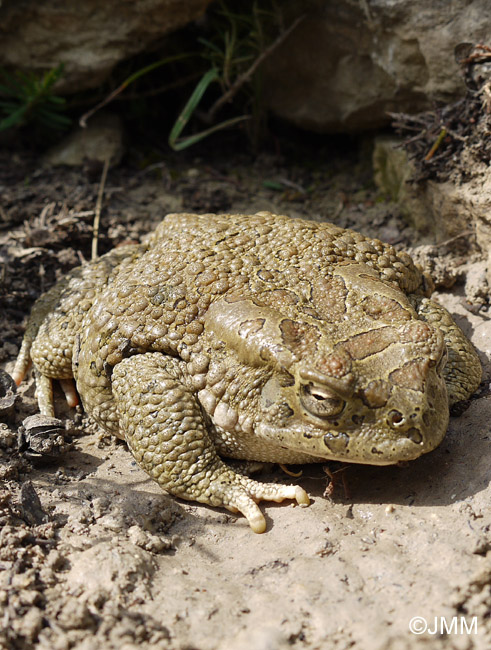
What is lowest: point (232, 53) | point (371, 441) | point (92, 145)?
point (371, 441)

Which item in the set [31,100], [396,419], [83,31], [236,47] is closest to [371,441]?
[396,419]

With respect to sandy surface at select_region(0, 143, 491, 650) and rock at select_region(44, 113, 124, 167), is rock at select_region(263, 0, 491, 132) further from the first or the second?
sandy surface at select_region(0, 143, 491, 650)

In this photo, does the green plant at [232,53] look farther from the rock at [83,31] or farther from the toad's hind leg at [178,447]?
the toad's hind leg at [178,447]

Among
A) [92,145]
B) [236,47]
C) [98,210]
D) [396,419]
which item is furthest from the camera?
[92,145]

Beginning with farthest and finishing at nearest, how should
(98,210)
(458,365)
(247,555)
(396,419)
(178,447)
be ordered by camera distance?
(98,210)
(458,365)
(178,447)
(247,555)
(396,419)

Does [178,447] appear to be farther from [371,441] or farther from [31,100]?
[31,100]

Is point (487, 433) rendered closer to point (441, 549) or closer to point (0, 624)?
point (441, 549)
